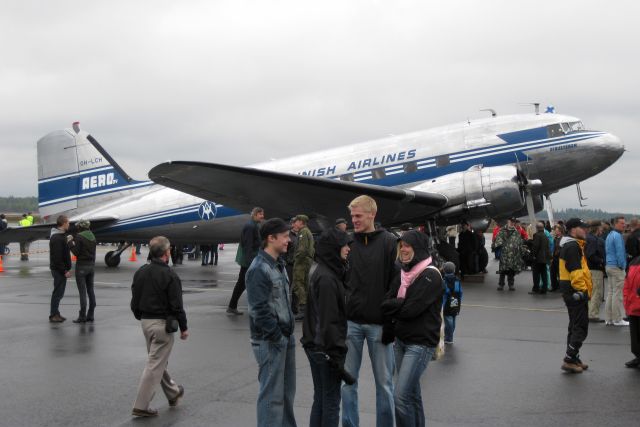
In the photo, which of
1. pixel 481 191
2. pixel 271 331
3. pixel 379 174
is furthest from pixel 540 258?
pixel 271 331

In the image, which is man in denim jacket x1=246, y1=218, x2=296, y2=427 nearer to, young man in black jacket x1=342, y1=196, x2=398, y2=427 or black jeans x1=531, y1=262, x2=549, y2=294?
young man in black jacket x1=342, y1=196, x2=398, y2=427

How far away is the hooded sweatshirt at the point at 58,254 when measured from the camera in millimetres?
10484

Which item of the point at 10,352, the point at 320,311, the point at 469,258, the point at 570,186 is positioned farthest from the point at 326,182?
the point at 320,311

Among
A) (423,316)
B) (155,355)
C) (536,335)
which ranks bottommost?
(536,335)

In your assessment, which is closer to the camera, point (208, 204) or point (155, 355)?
point (155, 355)

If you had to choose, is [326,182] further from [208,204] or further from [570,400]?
[570,400]

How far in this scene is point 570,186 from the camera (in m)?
17.4

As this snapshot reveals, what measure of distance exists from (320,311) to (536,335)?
569cm

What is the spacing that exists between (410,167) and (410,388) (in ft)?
42.8

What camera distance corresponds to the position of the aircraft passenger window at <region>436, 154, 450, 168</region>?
16906mm

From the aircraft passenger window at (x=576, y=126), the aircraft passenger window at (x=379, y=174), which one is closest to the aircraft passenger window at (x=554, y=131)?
the aircraft passenger window at (x=576, y=126)

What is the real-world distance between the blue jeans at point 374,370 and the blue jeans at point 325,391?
31 centimetres

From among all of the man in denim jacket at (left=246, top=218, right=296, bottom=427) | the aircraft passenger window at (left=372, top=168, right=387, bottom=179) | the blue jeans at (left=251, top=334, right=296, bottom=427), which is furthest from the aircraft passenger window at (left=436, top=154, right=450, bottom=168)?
the blue jeans at (left=251, top=334, right=296, bottom=427)

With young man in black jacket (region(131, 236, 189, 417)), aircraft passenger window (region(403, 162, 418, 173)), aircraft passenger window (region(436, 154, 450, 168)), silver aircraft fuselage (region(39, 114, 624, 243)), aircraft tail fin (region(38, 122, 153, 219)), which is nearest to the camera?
young man in black jacket (region(131, 236, 189, 417))
